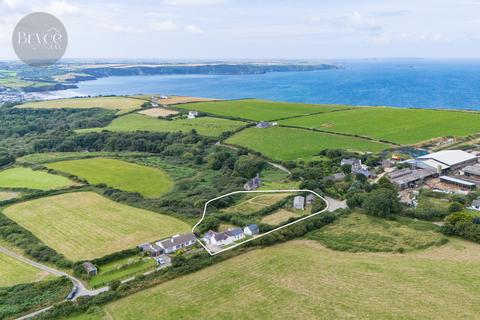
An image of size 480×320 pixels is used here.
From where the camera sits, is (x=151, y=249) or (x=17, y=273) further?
(x=151, y=249)

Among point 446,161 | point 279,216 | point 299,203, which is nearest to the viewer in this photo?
point 279,216

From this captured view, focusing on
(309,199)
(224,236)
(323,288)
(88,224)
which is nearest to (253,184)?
(309,199)

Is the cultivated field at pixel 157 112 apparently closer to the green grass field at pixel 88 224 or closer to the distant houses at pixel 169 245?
the green grass field at pixel 88 224

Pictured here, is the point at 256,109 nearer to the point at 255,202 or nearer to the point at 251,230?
the point at 255,202

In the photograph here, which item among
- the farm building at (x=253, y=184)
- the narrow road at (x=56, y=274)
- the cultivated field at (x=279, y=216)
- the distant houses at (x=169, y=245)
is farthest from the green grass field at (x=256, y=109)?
the narrow road at (x=56, y=274)

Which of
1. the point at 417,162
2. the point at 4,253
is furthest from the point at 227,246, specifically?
the point at 417,162

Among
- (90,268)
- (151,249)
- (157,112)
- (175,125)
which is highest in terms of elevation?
(157,112)

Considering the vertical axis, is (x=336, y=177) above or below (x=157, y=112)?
below

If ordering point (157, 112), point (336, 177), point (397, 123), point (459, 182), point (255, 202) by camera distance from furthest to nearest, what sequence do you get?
point (157, 112) → point (397, 123) → point (336, 177) → point (459, 182) → point (255, 202)
